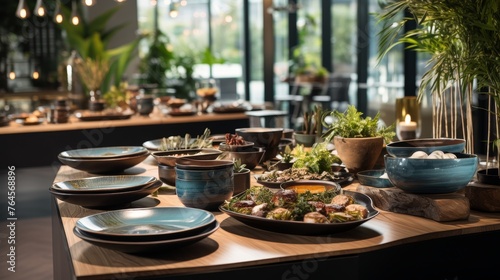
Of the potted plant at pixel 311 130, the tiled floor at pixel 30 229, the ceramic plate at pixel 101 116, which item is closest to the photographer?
the potted plant at pixel 311 130

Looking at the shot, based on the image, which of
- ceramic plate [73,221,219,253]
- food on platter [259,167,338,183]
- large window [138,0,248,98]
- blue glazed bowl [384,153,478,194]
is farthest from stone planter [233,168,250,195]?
large window [138,0,248,98]

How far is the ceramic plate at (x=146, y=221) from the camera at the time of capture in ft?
6.16

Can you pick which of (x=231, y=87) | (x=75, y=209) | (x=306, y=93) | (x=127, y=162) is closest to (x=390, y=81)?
(x=306, y=93)

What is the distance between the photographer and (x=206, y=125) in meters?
5.52

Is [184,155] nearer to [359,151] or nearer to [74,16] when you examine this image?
[359,151]

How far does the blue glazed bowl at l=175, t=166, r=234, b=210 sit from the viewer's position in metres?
2.13

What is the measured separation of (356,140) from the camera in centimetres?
264

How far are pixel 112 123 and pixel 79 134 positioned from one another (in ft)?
0.85

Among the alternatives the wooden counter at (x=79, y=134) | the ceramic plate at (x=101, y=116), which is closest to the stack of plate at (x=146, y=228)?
the wooden counter at (x=79, y=134)

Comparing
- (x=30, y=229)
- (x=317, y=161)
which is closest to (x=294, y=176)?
(x=317, y=161)

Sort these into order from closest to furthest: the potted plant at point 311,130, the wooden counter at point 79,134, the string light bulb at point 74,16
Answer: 1. the potted plant at point 311,130
2. the wooden counter at point 79,134
3. the string light bulb at point 74,16

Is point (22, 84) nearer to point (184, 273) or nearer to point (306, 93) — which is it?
point (306, 93)

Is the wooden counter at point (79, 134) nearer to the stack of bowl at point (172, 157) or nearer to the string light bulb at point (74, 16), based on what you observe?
the string light bulb at point (74, 16)

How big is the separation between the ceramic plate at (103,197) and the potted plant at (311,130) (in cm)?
105
